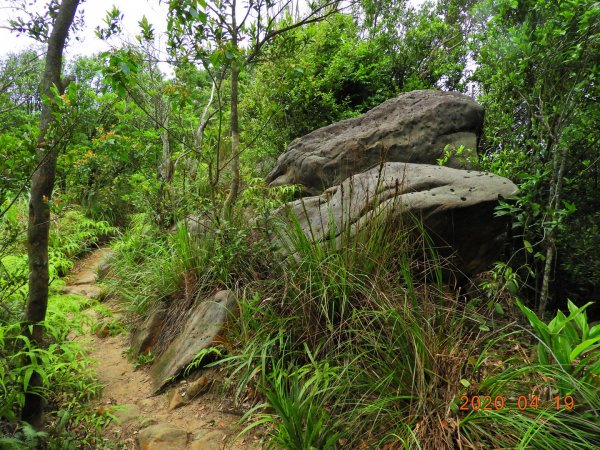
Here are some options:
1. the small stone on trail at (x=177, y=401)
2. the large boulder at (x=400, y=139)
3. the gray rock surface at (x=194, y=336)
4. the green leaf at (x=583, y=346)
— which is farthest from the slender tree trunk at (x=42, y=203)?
the large boulder at (x=400, y=139)

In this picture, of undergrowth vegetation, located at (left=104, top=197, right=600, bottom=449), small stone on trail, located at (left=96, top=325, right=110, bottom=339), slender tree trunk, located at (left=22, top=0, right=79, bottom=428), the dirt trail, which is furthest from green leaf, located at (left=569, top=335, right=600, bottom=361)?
small stone on trail, located at (left=96, top=325, right=110, bottom=339)

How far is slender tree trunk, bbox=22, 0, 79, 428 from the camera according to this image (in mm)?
2352

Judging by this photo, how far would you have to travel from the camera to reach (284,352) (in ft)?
9.06

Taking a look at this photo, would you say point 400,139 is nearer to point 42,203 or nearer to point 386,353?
point 386,353

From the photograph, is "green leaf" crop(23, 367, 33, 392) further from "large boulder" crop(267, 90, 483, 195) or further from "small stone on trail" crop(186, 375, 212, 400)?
"large boulder" crop(267, 90, 483, 195)

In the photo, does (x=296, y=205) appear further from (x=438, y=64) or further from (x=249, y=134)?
(x=438, y=64)

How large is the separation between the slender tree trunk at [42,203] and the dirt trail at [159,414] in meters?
0.63

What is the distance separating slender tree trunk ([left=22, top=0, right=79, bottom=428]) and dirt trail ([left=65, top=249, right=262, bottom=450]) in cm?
63

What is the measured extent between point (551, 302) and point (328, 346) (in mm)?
2784

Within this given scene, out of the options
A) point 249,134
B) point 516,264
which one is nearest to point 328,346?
point 516,264

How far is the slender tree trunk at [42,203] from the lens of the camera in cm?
235
